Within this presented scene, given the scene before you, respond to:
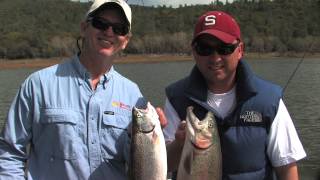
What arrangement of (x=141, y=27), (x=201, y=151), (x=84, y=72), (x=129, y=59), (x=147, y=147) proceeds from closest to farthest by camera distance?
1. (x=201, y=151)
2. (x=147, y=147)
3. (x=84, y=72)
4. (x=129, y=59)
5. (x=141, y=27)

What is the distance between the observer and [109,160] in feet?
12.8

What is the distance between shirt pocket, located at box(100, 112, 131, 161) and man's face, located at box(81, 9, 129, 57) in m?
0.50

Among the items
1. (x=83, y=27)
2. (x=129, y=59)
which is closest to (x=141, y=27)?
(x=129, y=59)

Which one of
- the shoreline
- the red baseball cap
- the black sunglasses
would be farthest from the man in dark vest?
the shoreline

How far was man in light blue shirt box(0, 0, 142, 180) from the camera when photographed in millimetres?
3721

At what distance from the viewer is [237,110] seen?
12.4 ft

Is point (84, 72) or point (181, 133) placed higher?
point (84, 72)

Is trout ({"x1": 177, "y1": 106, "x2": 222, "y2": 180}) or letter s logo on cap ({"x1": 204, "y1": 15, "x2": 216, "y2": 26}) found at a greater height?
letter s logo on cap ({"x1": 204, "y1": 15, "x2": 216, "y2": 26})

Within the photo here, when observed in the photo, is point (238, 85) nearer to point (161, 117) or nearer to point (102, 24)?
point (161, 117)

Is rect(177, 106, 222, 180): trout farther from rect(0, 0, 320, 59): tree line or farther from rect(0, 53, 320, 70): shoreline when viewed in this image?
rect(0, 53, 320, 70): shoreline

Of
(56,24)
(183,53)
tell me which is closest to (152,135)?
(183,53)

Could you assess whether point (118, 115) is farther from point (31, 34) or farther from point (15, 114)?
point (31, 34)

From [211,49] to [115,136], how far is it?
1.00 metres

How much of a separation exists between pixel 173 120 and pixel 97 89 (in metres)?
0.64
